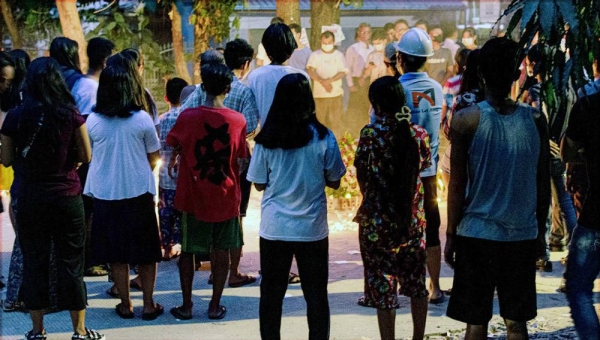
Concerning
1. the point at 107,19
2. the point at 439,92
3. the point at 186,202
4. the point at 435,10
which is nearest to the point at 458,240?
the point at 439,92

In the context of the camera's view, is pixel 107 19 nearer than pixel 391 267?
No

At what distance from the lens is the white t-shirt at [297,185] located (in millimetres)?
5359

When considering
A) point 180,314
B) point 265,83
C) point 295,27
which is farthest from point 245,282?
point 295,27

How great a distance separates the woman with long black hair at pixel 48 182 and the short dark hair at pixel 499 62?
9.48 ft

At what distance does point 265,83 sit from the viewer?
24.0 feet

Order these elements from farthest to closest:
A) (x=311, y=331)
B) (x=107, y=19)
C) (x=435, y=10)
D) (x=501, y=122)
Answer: (x=435, y=10) < (x=107, y=19) < (x=311, y=331) < (x=501, y=122)

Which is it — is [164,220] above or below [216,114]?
below

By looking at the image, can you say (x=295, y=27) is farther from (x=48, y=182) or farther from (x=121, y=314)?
(x=48, y=182)

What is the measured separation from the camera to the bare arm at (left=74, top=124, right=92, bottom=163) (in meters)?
6.00

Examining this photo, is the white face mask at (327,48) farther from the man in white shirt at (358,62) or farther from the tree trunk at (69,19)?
the tree trunk at (69,19)

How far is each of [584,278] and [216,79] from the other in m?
3.08

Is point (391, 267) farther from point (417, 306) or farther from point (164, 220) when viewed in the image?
point (164, 220)

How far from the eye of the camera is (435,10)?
21.0 metres

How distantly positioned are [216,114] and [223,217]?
0.80 metres
